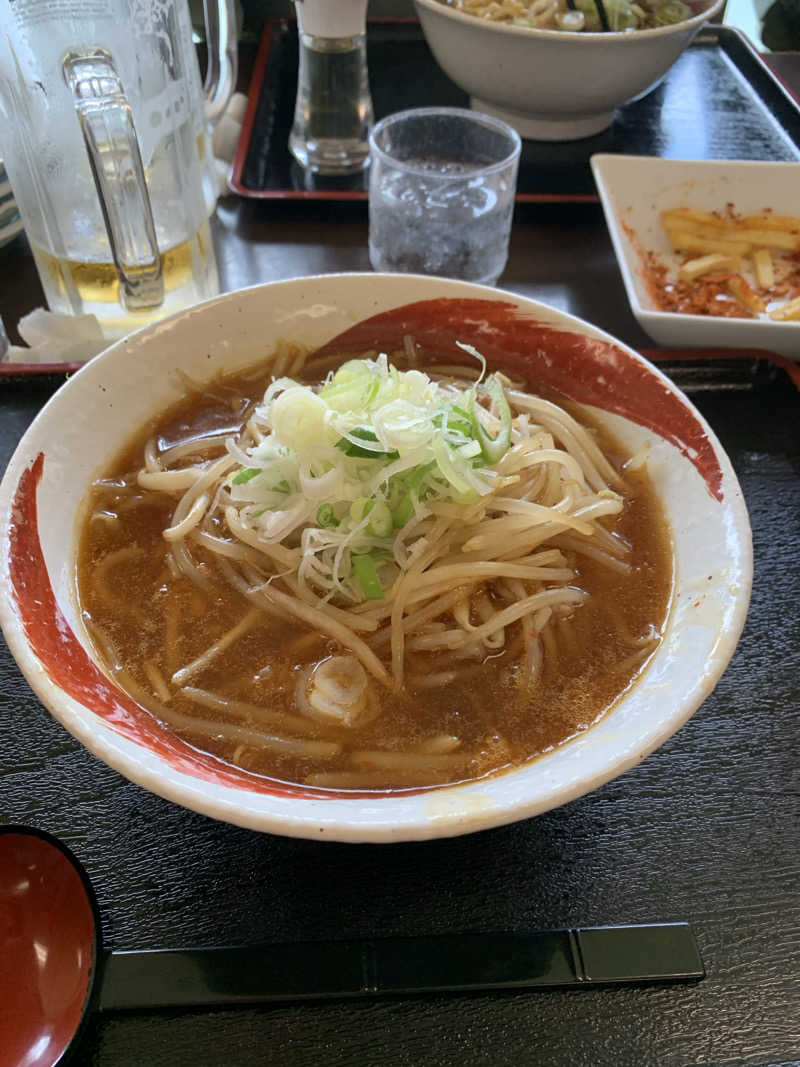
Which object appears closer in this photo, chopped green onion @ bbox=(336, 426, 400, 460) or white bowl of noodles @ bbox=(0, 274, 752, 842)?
white bowl of noodles @ bbox=(0, 274, 752, 842)

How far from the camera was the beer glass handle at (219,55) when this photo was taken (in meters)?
2.32

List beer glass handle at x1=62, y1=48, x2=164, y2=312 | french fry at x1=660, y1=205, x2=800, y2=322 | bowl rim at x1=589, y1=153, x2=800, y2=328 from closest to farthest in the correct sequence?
beer glass handle at x1=62, y1=48, x2=164, y2=312
bowl rim at x1=589, y1=153, x2=800, y2=328
french fry at x1=660, y1=205, x2=800, y2=322

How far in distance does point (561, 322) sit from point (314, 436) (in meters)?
0.65

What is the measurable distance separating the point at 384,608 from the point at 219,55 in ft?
6.50

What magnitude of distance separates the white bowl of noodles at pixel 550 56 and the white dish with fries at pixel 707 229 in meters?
0.32

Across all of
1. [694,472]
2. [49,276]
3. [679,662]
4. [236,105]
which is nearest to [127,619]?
[679,662]

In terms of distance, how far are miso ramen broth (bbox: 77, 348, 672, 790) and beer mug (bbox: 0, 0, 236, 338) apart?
0.65 meters

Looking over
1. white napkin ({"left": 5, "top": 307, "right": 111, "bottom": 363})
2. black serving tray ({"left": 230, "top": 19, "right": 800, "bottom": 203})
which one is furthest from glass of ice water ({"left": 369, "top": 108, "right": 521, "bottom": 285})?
white napkin ({"left": 5, "top": 307, "right": 111, "bottom": 363})

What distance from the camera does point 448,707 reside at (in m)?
1.27

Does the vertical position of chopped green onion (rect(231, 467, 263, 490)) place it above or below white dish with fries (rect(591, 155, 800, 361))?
above

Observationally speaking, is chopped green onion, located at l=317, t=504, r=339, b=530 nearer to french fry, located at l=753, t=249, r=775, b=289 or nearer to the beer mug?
the beer mug

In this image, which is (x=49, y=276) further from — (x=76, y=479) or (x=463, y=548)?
(x=463, y=548)

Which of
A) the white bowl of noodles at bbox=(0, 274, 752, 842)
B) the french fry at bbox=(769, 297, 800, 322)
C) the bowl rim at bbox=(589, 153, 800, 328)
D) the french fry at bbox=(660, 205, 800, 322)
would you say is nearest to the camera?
the white bowl of noodles at bbox=(0, 274, 752, 842)

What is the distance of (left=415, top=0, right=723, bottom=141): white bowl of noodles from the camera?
8.23ft
